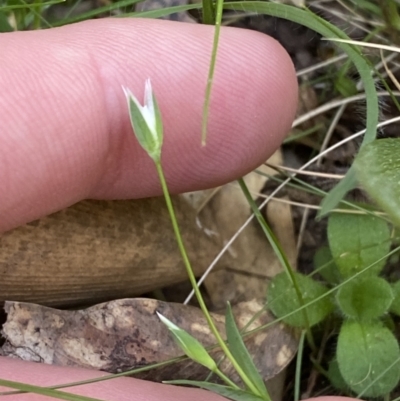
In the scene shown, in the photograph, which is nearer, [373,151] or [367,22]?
[373,151]

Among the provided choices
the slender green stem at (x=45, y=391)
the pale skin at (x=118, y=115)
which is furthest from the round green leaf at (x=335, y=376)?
the slender green stem at (x=45, y=391)

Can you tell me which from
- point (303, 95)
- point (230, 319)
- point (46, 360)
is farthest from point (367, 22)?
point (46, 360)

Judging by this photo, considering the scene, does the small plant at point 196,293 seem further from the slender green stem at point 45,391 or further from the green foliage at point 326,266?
the green foliage at point 326,266

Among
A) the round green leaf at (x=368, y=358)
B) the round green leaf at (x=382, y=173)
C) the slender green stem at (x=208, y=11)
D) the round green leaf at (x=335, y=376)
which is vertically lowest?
the round green leaf at (x=335, y=376)

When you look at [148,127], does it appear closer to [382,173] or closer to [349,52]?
[382,173]

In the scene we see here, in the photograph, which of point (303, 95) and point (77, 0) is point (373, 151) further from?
point (77, 0)
